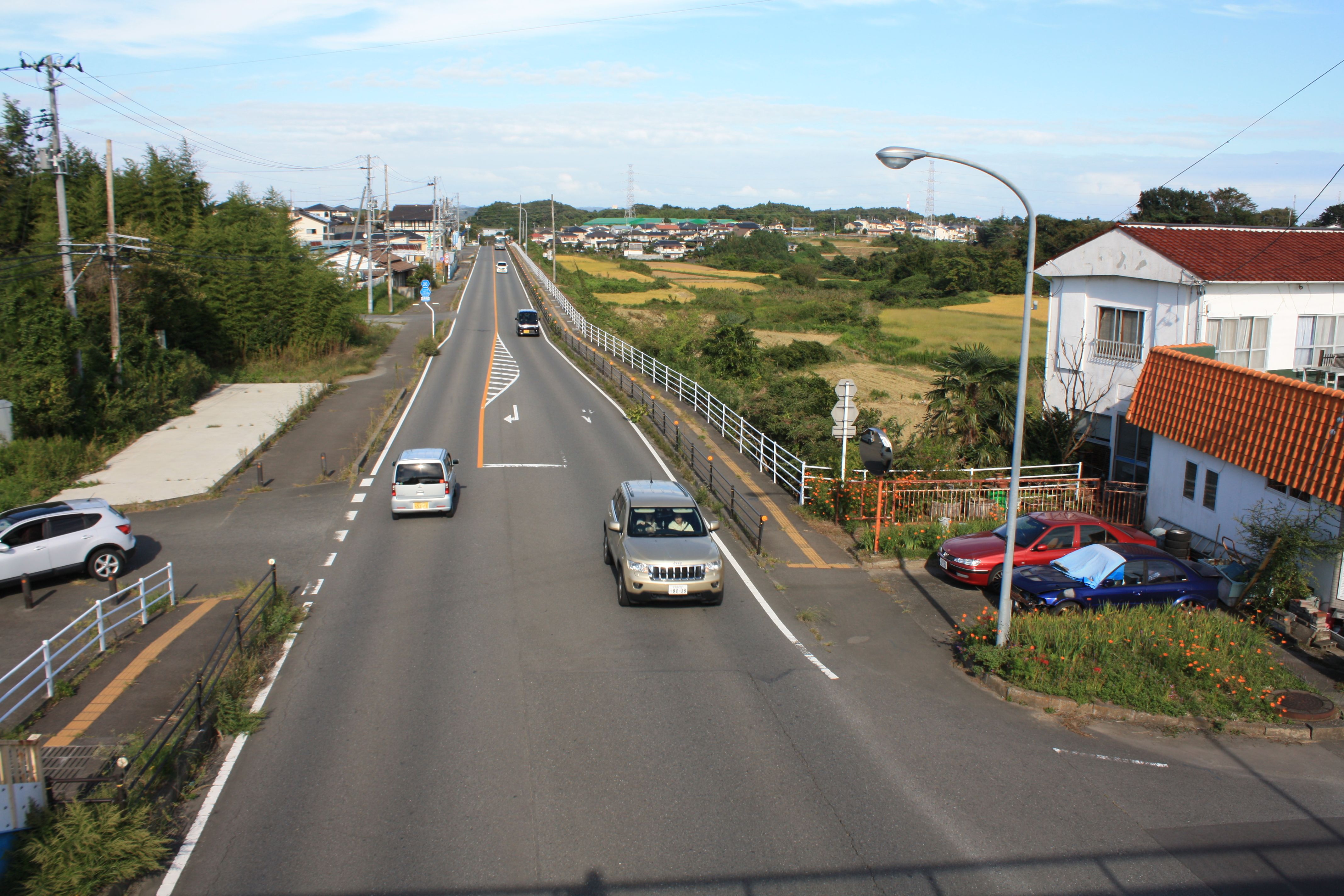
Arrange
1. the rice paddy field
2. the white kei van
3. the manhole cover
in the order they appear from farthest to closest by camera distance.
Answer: the rice paddy field
the white kei van
the manhole cover

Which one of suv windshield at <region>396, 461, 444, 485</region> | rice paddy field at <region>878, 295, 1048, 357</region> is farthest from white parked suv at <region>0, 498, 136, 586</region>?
rice paddy field at <region>878, 295, 1048, 357</region>

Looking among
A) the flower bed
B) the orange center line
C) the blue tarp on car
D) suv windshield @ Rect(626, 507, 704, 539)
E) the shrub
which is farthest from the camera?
the orange center line

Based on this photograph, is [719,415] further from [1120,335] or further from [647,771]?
[647,771]

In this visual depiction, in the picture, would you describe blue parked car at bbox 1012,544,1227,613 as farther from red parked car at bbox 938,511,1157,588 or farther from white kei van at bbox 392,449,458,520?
white kei van at bbox 392,449,458,520

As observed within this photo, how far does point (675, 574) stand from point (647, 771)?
4.90 m

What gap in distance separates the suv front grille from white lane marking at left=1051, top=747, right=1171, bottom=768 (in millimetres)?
5690

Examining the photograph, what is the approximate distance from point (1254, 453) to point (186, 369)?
114 ft

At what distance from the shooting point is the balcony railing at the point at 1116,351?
21.8 m

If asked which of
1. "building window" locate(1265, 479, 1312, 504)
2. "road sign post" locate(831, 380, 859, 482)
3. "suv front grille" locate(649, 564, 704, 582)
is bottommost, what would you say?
"suv front grille" locate(649, 564, 704, 582)

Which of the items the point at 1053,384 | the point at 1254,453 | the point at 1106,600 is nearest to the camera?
the point at 1106,600

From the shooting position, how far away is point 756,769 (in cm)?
942

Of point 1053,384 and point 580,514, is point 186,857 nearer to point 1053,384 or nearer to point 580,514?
point 580,514

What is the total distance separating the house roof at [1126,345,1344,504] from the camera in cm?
1460

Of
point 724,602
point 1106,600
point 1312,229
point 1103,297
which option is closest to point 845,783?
point 724,602
